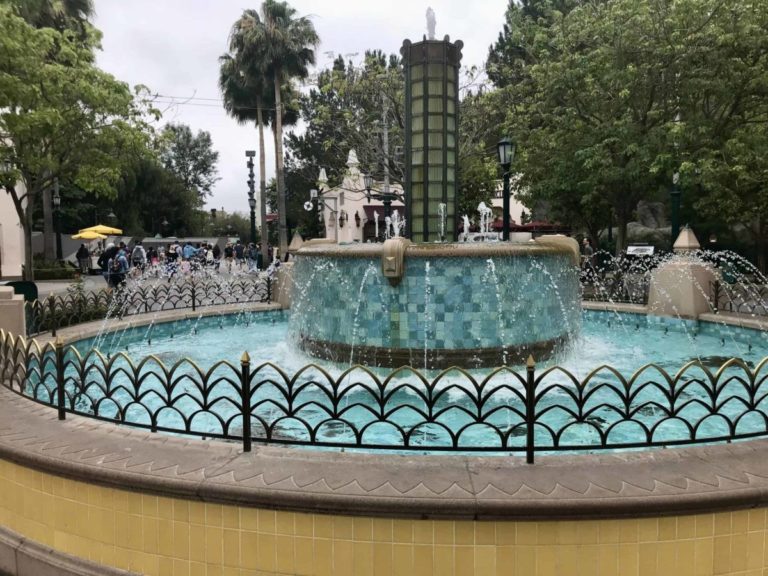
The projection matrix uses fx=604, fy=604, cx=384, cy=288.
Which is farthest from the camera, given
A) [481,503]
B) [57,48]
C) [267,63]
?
[267,63]

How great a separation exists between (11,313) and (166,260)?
31395 mm

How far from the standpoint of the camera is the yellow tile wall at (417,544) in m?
3.63

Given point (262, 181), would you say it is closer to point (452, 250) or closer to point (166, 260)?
point (166, 260)

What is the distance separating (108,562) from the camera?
4.09 metres

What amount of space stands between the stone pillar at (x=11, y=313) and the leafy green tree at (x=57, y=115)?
27.0ft

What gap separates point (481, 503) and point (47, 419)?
3.82 metres

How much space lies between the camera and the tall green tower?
12414 mm

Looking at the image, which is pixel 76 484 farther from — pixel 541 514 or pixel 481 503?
pixel 541 514

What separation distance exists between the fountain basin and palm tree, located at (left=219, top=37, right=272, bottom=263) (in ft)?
109

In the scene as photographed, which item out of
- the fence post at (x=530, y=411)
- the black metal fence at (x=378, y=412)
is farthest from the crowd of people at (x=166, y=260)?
the fence post at (x=530, y=411)

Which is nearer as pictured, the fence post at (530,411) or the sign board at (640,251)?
the fence post at (530,411)

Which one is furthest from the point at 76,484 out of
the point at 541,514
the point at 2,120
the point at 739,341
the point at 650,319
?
the point at 2,120

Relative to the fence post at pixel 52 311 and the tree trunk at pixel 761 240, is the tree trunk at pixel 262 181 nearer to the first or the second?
the tree trunk at pixel 761 240

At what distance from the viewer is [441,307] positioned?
8.73 metres
